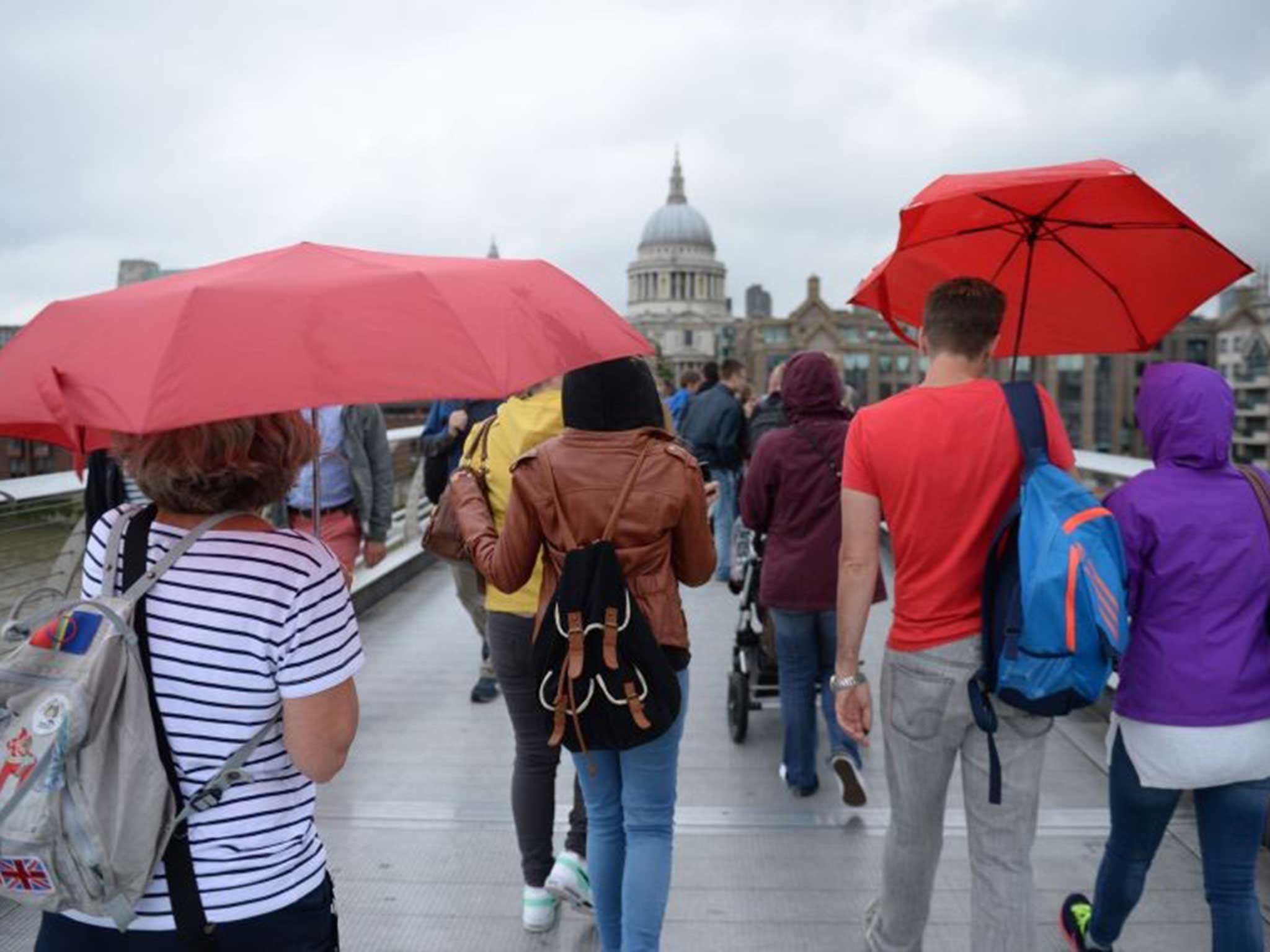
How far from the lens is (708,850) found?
4594 mm

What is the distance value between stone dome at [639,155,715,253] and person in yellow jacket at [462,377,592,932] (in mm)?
135720

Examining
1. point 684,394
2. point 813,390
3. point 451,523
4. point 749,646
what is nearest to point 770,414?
point 749,646

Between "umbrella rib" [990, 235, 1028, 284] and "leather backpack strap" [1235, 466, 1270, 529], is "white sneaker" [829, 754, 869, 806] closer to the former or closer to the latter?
"umbrella rib" [990, 235, 1028, 284]

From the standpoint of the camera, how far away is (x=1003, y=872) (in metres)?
3.11

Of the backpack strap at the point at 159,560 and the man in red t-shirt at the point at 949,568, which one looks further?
the man in red t-shirt at the point at 949,568

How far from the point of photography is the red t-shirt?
3.03 meters

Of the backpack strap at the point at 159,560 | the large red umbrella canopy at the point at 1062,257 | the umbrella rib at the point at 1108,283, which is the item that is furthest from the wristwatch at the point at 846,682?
the backpack strap at the point at 159,560

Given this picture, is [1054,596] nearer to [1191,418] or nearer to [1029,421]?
[1029,421]

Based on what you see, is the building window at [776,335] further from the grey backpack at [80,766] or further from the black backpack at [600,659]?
the grey backpack at [80,766]

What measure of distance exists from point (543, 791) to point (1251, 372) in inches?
3636

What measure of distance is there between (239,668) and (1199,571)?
2.30 meters

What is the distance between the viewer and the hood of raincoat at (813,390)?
4.88 m

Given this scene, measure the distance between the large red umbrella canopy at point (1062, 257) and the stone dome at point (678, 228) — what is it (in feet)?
444

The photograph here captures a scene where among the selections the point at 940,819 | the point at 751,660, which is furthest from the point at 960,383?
the point at 751,660
